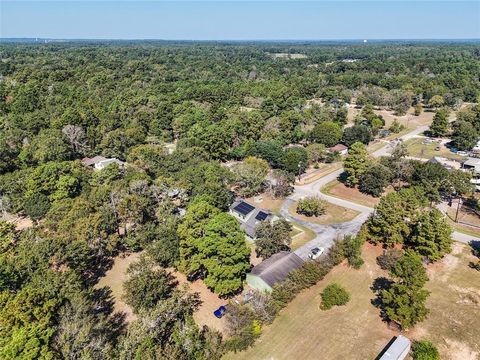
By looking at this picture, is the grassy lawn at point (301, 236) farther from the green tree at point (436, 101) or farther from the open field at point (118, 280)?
the green tree at point (436, 101)

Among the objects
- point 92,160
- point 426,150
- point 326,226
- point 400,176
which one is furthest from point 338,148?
point 92,160

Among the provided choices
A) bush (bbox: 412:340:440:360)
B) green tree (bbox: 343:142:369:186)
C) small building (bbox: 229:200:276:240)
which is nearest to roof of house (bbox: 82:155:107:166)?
small building (bbox: 229:200:276:240)

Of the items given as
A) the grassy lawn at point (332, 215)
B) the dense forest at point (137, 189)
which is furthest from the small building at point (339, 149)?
the grassy lawn at point (332, 215)

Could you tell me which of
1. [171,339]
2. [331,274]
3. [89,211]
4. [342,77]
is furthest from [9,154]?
[342,77]

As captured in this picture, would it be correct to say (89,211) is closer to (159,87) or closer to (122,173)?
(122,173)

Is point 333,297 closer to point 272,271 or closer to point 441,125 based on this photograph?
point 272,271

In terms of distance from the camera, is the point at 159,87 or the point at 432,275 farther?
the point at 159,87

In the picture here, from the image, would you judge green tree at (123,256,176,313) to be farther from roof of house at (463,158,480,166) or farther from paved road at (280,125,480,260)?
roof of house at (463,158,480,166)

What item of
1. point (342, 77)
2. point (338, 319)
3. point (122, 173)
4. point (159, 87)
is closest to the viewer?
point (338, 319)
